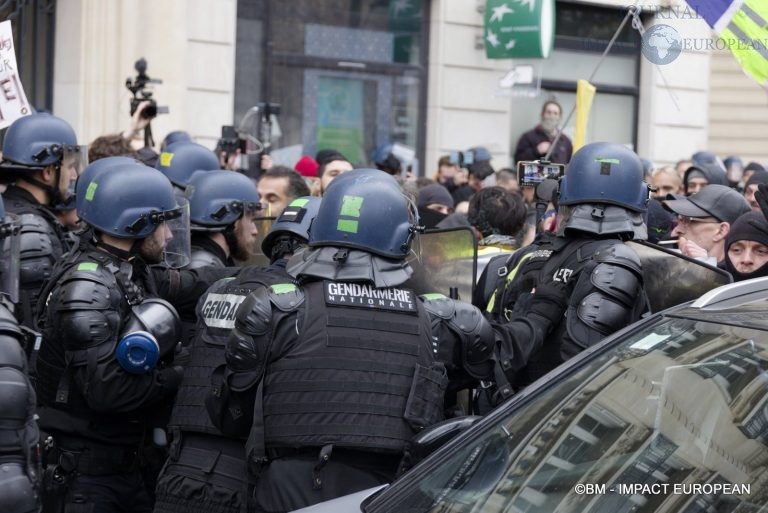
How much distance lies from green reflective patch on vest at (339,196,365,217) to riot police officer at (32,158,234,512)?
2.93 ft

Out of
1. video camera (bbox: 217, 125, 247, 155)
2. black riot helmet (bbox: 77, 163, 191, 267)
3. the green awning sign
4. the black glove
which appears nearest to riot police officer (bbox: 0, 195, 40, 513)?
black riot helmet (bbox: 77, 163, 191, 267)

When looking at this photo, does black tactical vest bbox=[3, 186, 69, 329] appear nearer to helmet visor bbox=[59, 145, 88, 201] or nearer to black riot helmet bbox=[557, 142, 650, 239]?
helmet visor bbox=[59, 145, 88, 201]

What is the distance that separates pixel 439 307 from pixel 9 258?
1397mm

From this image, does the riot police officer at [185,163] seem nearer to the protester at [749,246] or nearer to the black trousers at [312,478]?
the protester at [749,246]

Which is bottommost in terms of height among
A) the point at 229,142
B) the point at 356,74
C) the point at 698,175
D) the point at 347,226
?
the point at 347,226

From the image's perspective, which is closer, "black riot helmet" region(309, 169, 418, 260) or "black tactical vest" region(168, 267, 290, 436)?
"black riot helmet" region(309, 169, 418, 260)

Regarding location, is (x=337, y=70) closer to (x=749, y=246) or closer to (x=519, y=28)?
(x=519, y=28)

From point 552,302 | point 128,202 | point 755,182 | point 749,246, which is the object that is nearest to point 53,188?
point 128,202

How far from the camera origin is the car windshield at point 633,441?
280cm

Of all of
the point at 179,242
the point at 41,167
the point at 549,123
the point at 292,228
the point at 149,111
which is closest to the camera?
the point at 292,228

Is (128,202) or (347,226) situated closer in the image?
(347,226)

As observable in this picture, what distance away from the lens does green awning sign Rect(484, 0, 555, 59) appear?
45.6 feet

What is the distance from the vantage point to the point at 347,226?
12.7ft

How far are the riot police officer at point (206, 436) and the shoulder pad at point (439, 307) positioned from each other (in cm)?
57
